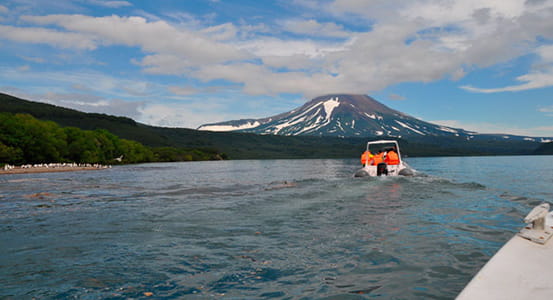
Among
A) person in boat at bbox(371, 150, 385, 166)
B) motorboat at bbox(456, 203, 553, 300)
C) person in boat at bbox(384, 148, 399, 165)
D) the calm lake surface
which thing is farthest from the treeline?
motorboat at bbox(456, 203, 553, 300)

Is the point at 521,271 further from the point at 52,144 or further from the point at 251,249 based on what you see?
the point at 52,144

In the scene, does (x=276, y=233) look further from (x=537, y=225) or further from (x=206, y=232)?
(x=537, y=225)

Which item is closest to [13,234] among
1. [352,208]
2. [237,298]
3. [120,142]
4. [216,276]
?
[216,276]

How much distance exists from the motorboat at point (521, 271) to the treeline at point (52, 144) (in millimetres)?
76051

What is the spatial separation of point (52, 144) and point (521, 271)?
277 feet

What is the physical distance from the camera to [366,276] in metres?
6.57

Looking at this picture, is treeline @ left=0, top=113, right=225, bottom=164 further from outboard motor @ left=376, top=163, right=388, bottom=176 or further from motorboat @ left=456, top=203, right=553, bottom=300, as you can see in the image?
motorboat @ left=456, top=203, right=553, bottom=300

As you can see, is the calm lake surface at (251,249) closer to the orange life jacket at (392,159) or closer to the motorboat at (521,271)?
the motorboat at (521,271)

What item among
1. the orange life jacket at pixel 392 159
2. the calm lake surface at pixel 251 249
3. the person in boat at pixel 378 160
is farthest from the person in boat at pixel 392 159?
the calm lake surface at pixel 251 249

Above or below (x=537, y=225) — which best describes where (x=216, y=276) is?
below

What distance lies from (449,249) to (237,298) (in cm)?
551

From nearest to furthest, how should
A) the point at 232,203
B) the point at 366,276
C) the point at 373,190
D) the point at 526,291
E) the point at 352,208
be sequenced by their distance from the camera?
the point at 526,291
the point at 366,276
the point at 352,208
the point at 232,203
the point at 373,190

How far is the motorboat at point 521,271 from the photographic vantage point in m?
3.88

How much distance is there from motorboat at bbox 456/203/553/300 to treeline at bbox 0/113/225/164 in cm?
7605
